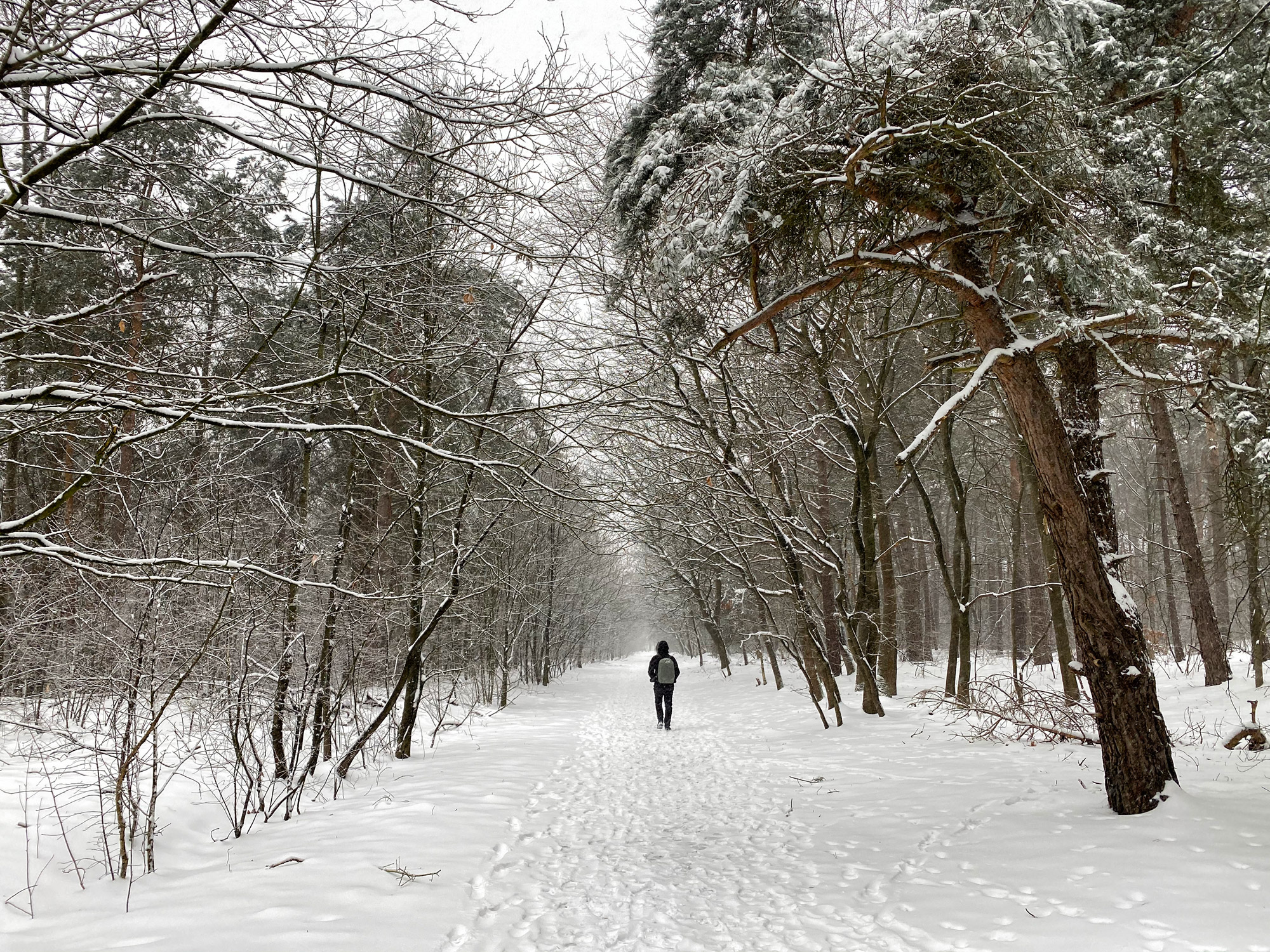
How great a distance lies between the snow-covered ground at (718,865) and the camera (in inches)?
136

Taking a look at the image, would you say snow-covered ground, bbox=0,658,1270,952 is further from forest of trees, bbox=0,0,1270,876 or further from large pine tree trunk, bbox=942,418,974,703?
large pine tree trunk, bbox=942,418,974,703

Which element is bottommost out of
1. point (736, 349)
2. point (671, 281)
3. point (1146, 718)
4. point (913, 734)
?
point (913, 734)

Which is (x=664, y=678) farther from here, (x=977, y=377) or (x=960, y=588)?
(x=977, y=377)

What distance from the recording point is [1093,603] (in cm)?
477

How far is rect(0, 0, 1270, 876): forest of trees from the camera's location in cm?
331

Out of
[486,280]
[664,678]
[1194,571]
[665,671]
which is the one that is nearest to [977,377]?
[486,280]

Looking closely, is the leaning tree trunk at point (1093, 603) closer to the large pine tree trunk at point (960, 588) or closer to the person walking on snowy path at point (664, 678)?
the large pine tree trunk at point (960, 588)

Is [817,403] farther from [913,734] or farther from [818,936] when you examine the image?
[818,936]

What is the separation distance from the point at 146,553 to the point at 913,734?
889cm

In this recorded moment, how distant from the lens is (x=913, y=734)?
907 centimetres

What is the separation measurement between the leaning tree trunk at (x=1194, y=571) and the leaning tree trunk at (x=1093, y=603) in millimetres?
7178

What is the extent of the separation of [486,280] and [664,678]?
8834mm

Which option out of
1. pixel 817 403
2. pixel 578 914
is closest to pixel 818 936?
pixel 578 914

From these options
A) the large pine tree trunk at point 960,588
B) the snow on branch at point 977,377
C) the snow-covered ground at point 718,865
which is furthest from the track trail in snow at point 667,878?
the large pine tree trunk at point 960,588
